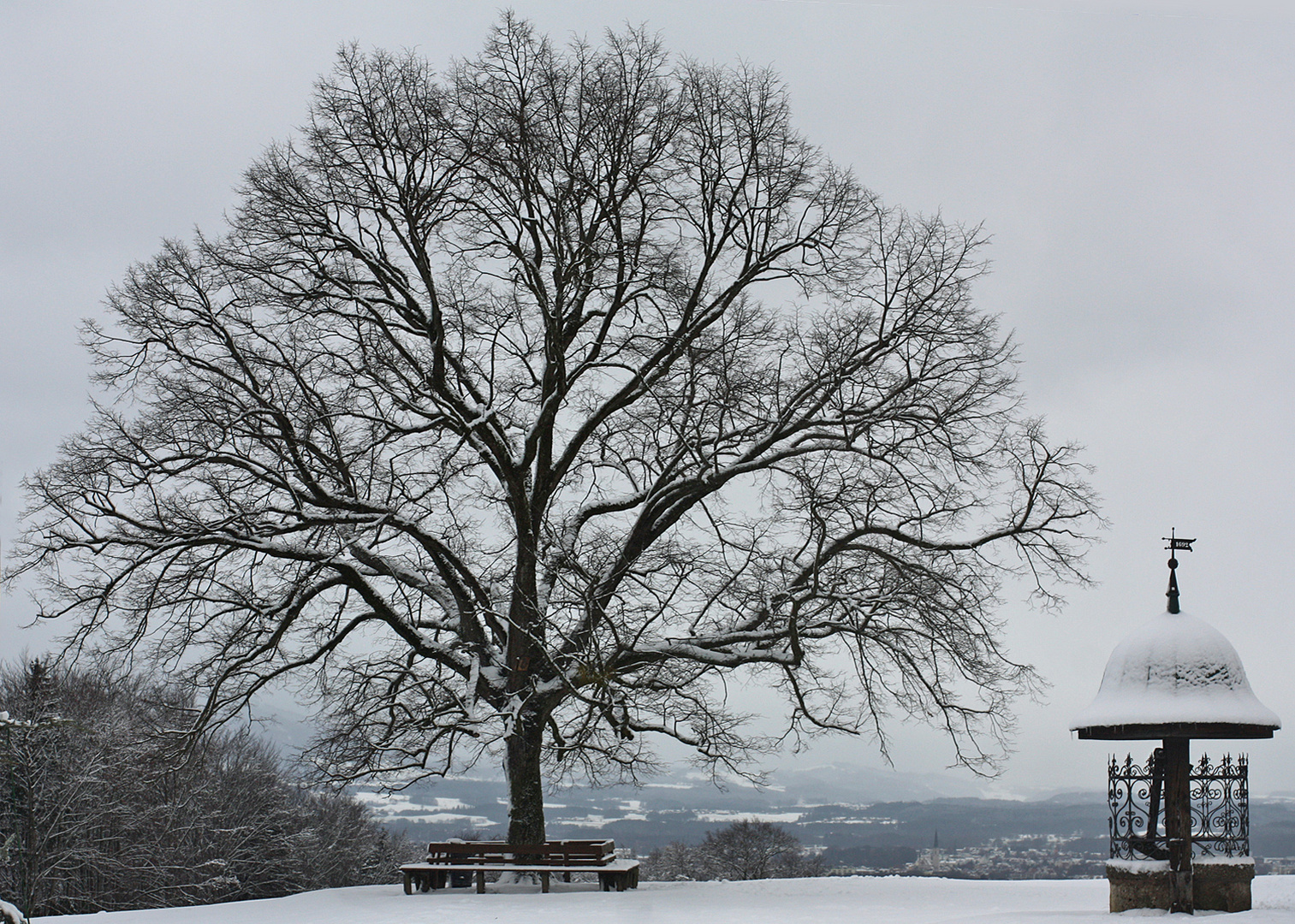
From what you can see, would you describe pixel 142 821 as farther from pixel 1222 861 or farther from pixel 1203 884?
pixel 1222 861

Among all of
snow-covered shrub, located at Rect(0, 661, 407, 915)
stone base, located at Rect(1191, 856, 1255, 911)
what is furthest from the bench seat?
stone base, located at Rect(1191, 856, 1255, 911)

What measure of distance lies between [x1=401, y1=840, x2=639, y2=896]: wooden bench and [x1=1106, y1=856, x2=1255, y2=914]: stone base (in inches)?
279

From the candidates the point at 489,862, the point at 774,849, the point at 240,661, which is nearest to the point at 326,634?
the point at 240,661

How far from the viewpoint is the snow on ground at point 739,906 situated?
12992 millimetres

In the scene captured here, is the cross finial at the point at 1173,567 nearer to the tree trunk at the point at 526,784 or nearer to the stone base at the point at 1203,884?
the stone base at the point at 1203,884

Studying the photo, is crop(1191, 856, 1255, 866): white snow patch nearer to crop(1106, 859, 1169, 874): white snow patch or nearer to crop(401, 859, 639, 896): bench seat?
crop(1106, 859, 1169, 874): white snow patch

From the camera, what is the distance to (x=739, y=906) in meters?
14.5

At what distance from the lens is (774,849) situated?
1741 inches

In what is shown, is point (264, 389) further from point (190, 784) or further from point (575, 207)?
point (190, 784)

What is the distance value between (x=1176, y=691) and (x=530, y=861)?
9.53m

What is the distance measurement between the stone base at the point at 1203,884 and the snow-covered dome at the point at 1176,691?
1.46m

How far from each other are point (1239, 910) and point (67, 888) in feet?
90.1

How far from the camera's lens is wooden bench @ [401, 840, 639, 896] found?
16312 millimetres

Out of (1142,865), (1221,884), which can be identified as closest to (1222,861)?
(1221,884)
